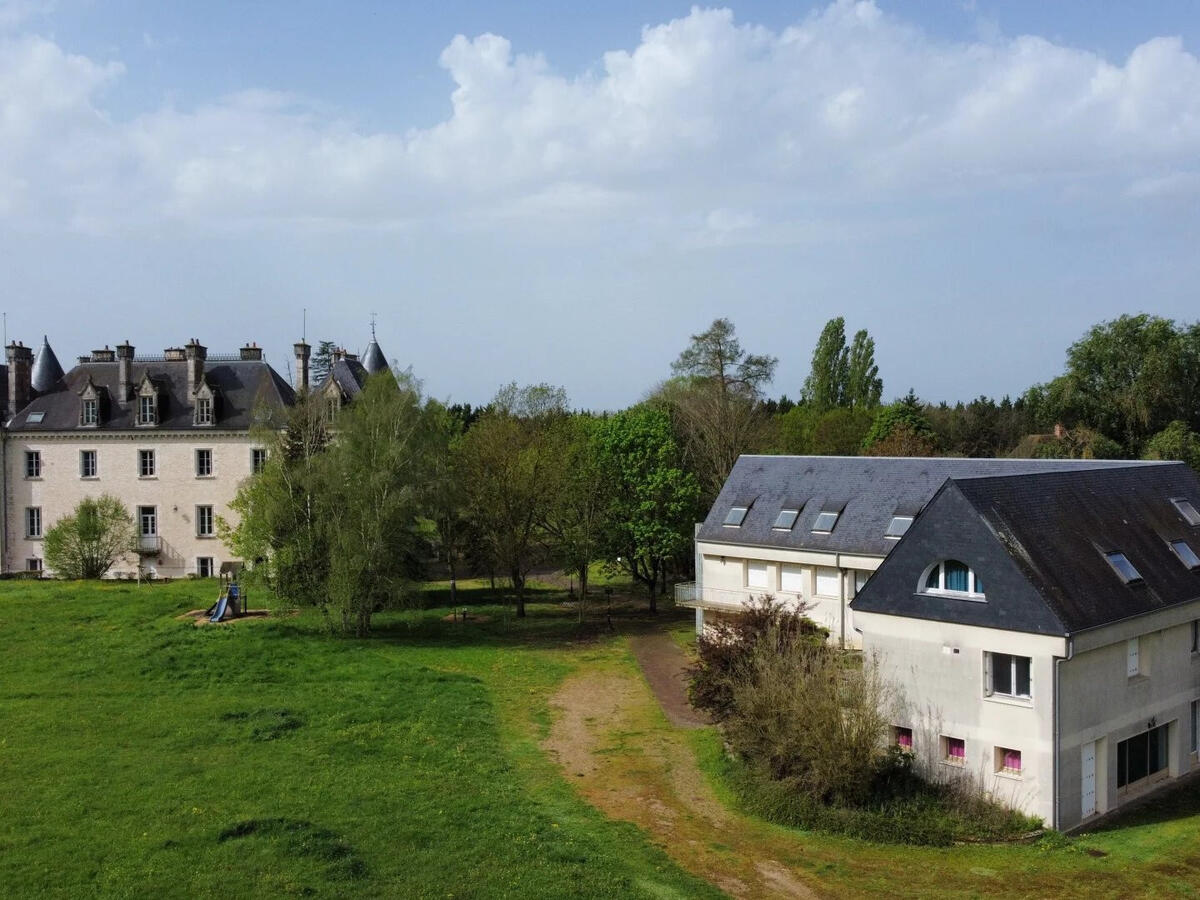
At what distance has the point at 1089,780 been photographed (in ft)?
75.1

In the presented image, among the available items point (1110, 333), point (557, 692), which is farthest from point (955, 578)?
Answer: point (1110, 333)

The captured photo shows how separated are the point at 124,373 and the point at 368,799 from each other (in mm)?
42413

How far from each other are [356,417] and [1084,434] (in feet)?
137

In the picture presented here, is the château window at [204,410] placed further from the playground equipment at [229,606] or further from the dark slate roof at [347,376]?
the playground equipment at [229,606]

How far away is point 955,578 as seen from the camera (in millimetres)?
24141

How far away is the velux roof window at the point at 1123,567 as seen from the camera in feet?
81.1

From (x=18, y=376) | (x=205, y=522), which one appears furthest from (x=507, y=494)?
(x=18, y=376)

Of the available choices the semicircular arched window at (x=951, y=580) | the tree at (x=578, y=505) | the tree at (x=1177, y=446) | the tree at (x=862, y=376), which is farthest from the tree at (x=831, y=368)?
the semicircular arched window at (x=951, y=580)

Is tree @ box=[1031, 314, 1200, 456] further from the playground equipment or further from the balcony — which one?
the balcony

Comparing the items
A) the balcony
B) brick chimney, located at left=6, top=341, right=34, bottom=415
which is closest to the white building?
the balcony

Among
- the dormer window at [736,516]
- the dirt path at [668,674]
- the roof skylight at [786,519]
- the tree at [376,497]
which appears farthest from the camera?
the tree at [376,497]

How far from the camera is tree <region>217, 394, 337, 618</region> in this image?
39062 millimetres

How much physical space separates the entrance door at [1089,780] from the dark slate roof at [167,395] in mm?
43406

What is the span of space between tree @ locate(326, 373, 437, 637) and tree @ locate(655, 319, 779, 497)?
2150cm
